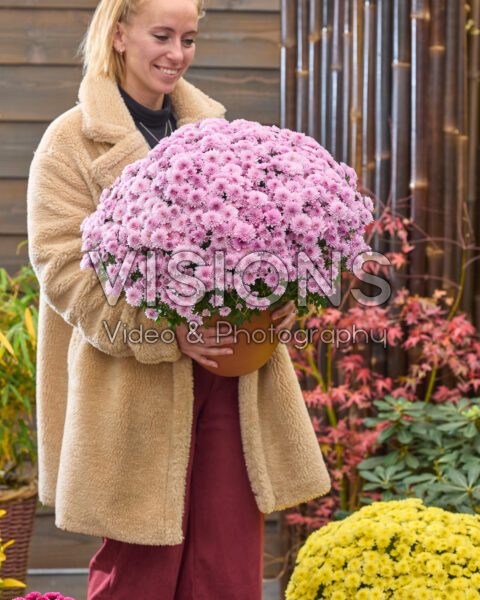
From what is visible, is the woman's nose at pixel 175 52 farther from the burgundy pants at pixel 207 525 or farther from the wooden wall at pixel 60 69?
the wooden wall at pixel 60 69

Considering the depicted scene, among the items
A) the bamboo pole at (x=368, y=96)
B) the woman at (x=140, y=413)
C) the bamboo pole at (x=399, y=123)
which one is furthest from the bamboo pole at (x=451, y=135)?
the woman at (x=140, y=413)

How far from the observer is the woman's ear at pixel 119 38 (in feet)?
4.52

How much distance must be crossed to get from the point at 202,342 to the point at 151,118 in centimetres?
51

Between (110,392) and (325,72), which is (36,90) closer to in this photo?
(325,72)

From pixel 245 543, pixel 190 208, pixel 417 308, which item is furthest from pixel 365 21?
pixel 245 543

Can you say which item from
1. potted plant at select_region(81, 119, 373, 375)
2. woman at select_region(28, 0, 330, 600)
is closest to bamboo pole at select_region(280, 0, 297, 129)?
woman at select_region(28, 0, 330, 600)

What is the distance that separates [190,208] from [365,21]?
54.8 inches

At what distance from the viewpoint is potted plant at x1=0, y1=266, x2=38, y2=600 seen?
2033 millimetres

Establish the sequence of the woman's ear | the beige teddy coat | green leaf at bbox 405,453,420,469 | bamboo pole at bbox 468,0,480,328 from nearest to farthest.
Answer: the beige teddy coat → the woman's ear → green leaf at bbox 405,453,420,469 → bamboo pole at bbox 468,0,480,328

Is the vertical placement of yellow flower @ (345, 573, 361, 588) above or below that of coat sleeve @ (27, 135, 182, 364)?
below

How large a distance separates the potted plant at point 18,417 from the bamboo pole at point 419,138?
1.13m

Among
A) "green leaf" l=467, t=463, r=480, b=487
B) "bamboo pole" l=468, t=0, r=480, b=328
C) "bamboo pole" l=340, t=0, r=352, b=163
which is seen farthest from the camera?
"bamboo pole" l=340, t=0, r=352, b=163

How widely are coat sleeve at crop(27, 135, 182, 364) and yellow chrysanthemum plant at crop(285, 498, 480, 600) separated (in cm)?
44

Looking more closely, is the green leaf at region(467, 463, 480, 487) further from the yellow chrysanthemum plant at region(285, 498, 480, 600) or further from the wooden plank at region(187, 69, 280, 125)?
the wooden plank at region(187, 69, 280, 125)
